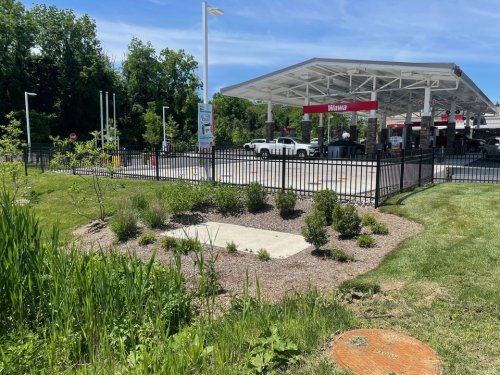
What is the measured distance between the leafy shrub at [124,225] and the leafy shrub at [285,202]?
137 inches

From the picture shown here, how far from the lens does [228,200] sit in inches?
416

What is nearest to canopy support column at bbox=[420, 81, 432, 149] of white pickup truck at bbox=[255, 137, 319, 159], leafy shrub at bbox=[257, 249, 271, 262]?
white pickup truck at bbox=[255, 137, 319, 159]

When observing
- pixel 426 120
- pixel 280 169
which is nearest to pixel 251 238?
pixel 280 169

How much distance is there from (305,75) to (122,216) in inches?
1006

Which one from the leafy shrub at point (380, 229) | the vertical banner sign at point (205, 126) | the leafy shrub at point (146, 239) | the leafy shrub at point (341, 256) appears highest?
the vertical banner sign at point (205, 126)

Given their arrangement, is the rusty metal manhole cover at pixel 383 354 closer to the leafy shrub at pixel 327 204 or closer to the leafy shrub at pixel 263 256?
the leafy shrub at pixel 263 256

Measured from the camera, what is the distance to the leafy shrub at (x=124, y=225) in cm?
905

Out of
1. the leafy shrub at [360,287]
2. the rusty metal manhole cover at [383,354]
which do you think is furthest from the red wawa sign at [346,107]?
the rusty metal manhole cover at [383,354]

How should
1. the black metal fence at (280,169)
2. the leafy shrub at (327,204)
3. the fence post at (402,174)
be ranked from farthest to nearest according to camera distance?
1. the fence post at (402,174)
2. the black metal fence at (280,169)
3. the leafy shrub at (327,204)

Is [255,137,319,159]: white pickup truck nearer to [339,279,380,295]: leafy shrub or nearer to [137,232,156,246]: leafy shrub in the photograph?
[137,232,156,246]: leafy shrub

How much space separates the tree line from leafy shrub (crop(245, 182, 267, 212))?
30.6 m

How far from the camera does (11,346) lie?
11.3ft

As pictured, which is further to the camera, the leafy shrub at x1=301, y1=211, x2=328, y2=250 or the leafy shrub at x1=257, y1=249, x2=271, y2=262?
the leafy shrub at x1=301, y1=211, x2=328, y2=250

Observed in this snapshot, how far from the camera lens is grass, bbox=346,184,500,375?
3834mm
